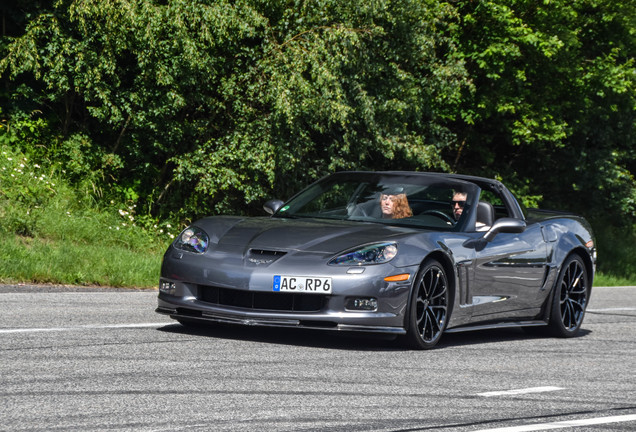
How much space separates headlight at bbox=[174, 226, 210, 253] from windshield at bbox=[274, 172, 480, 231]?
111cm

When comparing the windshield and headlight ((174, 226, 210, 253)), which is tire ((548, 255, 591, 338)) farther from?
headlight ((174, 226, 210, 253))

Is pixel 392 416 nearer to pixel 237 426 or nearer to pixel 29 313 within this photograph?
pixel 237 426

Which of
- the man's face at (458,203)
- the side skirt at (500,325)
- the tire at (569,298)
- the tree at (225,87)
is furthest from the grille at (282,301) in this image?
the tree at (225,87)

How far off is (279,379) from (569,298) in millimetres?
4537

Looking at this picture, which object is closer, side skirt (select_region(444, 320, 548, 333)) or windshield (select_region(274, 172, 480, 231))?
side skirt (select_region(444, 320, 548, 333))

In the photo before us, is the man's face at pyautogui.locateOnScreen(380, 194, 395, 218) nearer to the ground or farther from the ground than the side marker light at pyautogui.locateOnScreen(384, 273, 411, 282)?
farther from the ground

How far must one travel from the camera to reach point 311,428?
473 centimetres

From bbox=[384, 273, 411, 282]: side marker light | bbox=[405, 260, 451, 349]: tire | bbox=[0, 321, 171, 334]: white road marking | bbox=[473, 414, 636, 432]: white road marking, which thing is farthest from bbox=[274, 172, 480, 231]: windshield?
bbox=[473, 414, 636, 432]: white road marking

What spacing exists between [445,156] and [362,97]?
7831mm

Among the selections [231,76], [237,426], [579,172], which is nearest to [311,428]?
[237,426]

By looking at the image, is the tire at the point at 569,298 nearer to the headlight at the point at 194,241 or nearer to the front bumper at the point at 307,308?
the front bumper at the point at 307,308

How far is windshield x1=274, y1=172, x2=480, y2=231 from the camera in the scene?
28.0 feet

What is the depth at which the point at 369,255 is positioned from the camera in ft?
24.5

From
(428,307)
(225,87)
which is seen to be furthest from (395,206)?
(225,87)
